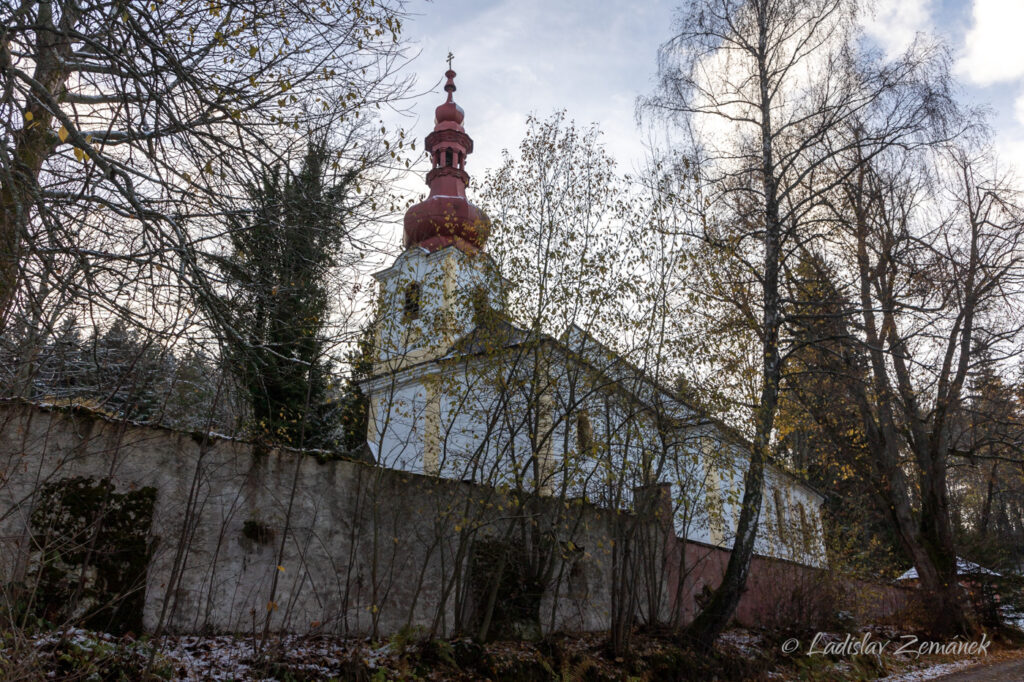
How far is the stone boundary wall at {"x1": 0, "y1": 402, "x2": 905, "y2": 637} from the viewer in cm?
687

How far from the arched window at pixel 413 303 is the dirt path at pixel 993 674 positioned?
9.78 m

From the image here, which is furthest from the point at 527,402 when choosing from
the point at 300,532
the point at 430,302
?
the point at 300,532

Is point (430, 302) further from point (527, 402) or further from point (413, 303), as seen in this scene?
point (527, 402)

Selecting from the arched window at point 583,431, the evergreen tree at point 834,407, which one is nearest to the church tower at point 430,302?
the arched window at point 583,431

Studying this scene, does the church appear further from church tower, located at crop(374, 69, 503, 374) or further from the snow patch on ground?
the snow patch on ground

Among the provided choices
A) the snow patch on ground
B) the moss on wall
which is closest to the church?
the moss on wall

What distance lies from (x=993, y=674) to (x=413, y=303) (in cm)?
1072

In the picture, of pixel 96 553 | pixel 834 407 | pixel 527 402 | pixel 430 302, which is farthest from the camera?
pixel 834 407

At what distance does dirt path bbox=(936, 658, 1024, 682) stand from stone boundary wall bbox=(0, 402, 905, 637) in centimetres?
460

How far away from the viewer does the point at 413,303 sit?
33.1ft

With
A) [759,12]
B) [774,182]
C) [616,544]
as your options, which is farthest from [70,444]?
[759,12]

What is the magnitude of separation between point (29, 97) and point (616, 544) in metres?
8.41

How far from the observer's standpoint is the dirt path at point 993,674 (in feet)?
35.0

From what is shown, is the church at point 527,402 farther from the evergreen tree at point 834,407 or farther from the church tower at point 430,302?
the evergreen tree at point 834,407
